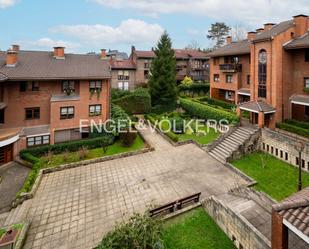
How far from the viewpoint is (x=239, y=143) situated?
2153cm

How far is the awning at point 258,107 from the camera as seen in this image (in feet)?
74.1

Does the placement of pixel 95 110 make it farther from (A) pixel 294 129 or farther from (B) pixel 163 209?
(A) pixel 294 129

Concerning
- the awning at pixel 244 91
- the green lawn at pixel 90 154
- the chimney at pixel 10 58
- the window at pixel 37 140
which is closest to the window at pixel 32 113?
the window at pixel 37 140

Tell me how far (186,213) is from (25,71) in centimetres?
2175

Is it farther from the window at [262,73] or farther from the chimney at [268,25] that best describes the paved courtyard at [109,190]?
the chimney at [268,25]

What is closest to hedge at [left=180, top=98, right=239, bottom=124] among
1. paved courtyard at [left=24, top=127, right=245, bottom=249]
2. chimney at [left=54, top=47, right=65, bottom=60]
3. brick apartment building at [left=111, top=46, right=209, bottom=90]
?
paved courtyard at [left=24, top=127, right=245, bottom=249]

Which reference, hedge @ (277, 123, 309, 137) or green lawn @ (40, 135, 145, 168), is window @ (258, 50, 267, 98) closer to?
hedge @ (277, 123, 309, 137)

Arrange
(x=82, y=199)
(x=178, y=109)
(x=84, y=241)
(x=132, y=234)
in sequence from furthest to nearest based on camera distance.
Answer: (x=178, y=109)
(x=82, y=199)
(x=84, y=241)
(x=132, y=234)

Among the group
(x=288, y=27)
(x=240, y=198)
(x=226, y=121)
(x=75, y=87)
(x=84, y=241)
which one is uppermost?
(x=288, y=27)

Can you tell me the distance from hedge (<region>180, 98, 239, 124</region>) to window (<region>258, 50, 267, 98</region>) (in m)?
3.68

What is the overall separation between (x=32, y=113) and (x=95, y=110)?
6691mm

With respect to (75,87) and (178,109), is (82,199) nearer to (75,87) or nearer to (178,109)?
(75,87)

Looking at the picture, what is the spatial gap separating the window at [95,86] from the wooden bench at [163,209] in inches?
712

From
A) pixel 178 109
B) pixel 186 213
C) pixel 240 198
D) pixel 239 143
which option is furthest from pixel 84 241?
pixel 178 109
